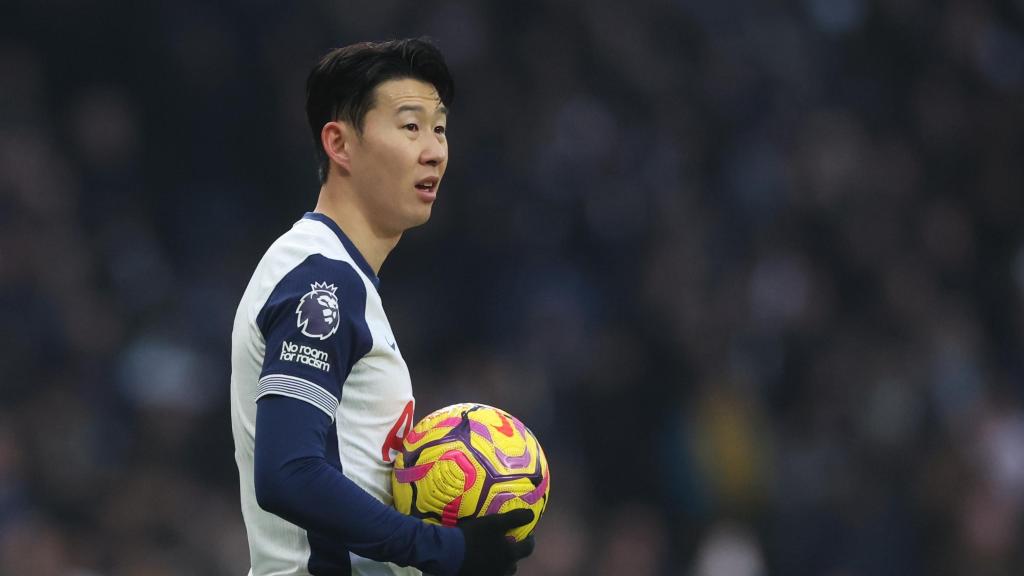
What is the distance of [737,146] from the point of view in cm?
1102

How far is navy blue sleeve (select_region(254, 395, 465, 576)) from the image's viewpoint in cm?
287

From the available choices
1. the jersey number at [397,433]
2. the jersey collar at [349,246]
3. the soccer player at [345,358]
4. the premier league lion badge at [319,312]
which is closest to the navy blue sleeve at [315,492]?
the soccer player at [345,358]

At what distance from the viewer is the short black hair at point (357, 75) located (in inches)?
130

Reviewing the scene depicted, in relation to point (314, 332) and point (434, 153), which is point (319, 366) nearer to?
point (314, 332)

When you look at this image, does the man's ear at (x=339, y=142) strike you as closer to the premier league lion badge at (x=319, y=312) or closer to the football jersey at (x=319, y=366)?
the football jersey at (x=319, y=366)

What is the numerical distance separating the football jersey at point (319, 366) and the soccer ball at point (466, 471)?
6 centimetres

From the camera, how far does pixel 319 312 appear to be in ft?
9.72

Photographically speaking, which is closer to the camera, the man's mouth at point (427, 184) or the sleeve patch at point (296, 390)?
the sleeve patch at point (296, 390)

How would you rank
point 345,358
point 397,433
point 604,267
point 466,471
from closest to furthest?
point 345,358 < point 466,471 < point 397,433 < point 604,267

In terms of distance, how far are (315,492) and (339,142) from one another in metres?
0.82

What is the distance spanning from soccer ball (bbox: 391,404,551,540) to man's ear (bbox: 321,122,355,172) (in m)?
0.57

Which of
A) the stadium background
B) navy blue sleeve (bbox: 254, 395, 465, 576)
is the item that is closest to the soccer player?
navy blue sleeve (bbox: 254, 395, 465, 576)

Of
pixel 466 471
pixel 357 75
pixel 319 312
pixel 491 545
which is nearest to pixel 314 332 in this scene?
pixel 319 312

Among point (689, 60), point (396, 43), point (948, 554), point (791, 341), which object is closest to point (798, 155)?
point (689, 60)
